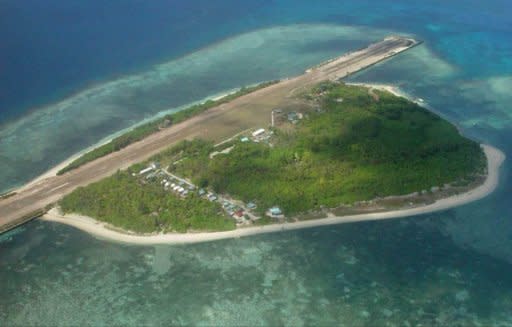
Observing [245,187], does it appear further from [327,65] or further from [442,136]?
[327,65]

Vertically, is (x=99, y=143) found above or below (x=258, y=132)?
above

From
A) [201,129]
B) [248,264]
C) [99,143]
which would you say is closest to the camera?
[248,264]

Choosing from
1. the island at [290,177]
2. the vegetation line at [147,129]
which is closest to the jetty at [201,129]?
the vegetation line at [147,129]

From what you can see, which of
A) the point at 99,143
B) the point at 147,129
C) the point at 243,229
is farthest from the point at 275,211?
the point at 99,143

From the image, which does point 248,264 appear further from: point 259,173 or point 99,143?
point 99,143

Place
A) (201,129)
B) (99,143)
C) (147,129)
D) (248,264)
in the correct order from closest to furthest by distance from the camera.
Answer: (248,264)
(99,143)
(147,129)
(201,129)

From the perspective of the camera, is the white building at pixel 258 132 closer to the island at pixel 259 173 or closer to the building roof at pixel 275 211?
the island at pixel 259 173

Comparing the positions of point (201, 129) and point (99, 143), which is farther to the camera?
point (201, 129)

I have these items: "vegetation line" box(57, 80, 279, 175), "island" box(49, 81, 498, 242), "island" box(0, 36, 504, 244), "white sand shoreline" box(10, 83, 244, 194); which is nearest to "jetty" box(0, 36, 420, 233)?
"island" box(0, 36, 504, 244)
